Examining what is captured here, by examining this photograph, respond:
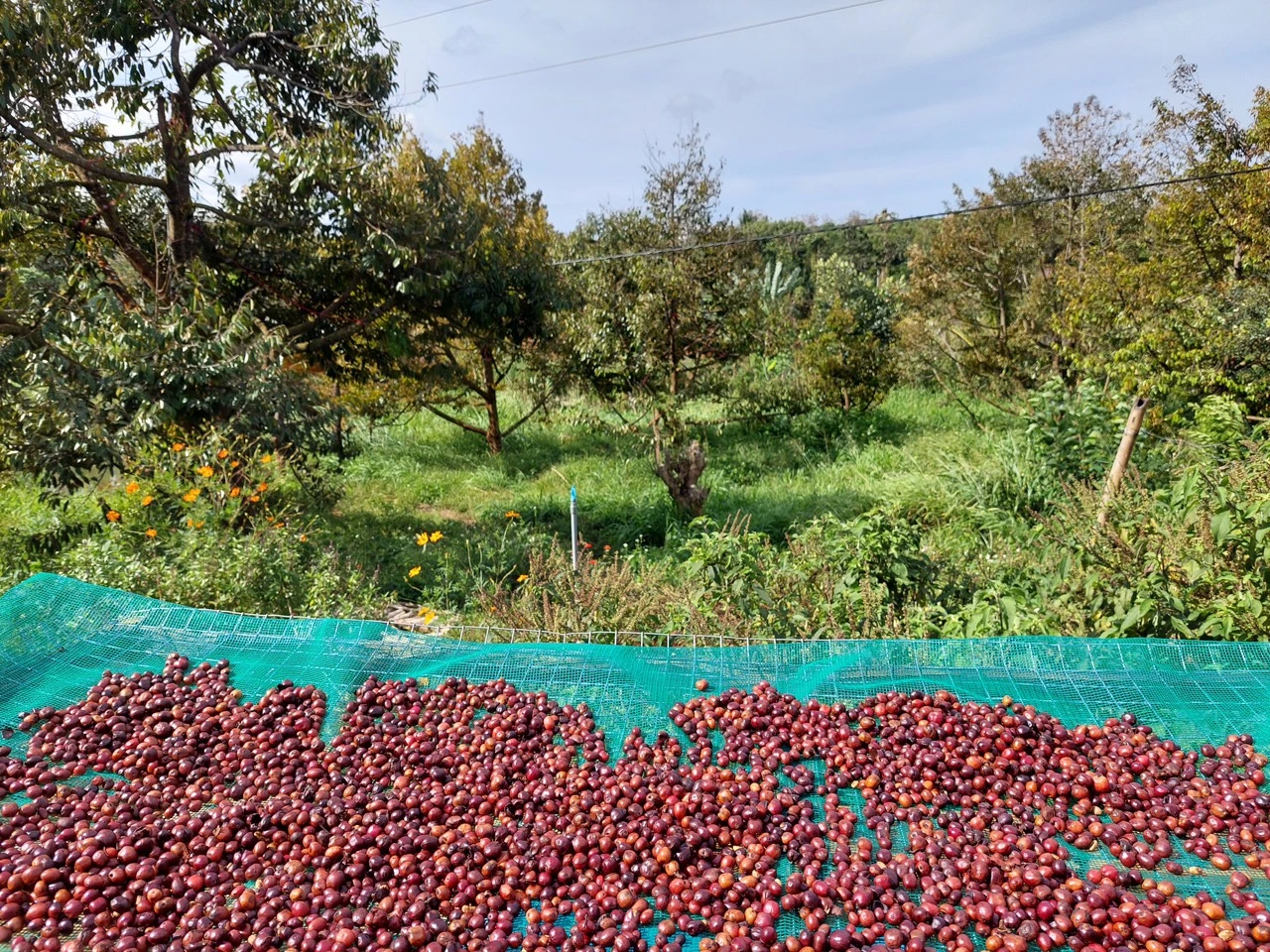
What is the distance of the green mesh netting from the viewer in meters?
2.69

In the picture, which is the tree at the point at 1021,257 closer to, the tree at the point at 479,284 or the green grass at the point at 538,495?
the green grass at the point at 538,495

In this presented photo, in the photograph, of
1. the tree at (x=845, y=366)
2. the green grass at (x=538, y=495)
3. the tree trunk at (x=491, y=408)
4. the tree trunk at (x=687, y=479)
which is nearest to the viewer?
the green grass at (x=538, y=495)

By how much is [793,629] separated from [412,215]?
426cm

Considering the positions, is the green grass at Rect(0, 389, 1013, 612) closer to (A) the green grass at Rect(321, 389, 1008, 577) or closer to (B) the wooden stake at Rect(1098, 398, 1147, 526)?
(A) the green grass at Rect(321, 389, 1008, 577)

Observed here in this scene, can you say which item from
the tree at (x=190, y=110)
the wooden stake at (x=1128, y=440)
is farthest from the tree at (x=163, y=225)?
the wooden stake at (x=1128, y=440)

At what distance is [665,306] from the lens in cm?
891

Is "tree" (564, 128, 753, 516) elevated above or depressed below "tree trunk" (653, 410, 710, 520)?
above

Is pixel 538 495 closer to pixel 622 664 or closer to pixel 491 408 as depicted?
pixel 491 408

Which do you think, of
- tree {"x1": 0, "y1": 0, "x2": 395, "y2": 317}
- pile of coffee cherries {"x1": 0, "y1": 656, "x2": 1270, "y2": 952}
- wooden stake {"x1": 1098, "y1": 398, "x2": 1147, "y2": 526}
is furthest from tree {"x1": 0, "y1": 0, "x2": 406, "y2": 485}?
wooden stake {"x1": 1098, "y1": 398, "x2": 1147, "y2": 526}

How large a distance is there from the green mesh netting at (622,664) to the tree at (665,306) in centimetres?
542

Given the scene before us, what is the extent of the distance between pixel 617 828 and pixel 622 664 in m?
0.82

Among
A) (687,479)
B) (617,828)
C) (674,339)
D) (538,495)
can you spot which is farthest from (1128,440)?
(538,495)

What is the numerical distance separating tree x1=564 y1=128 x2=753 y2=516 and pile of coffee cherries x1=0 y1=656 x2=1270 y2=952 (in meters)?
5.90

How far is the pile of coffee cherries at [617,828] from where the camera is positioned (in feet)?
6.19
